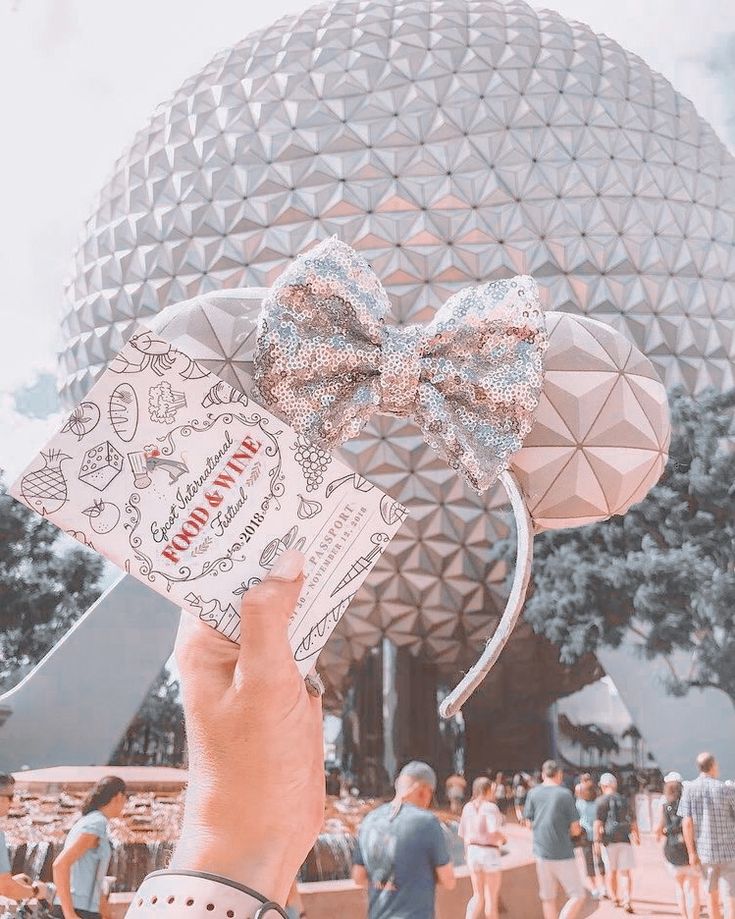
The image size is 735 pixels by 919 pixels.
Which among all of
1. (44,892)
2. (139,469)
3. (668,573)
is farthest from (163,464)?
(668,573)

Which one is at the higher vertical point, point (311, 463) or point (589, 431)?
point (589, 431)

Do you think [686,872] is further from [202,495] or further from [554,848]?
[202,495]

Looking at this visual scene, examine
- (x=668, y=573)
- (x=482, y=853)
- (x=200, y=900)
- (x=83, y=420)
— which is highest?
(x=668, y=573)

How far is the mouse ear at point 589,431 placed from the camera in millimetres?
1751

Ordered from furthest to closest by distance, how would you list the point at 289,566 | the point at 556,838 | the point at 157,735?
the point at 157,735 → the point at 556,838 → the point at 289,566

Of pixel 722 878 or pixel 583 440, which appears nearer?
pixel 583 440

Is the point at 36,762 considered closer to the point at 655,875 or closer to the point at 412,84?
the point at 655,875

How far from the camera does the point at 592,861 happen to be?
321 inches

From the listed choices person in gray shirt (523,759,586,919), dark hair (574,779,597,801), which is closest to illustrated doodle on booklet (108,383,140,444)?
person in gray shirt (523,759,586,919)

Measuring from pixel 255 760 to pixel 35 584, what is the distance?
42.4ft

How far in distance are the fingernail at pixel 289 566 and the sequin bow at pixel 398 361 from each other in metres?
0.33

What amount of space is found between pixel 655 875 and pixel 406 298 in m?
8.28

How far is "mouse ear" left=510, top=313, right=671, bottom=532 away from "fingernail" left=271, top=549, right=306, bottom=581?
0.70m

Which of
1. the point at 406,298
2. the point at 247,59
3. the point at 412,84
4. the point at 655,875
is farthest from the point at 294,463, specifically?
the point at 247,59
